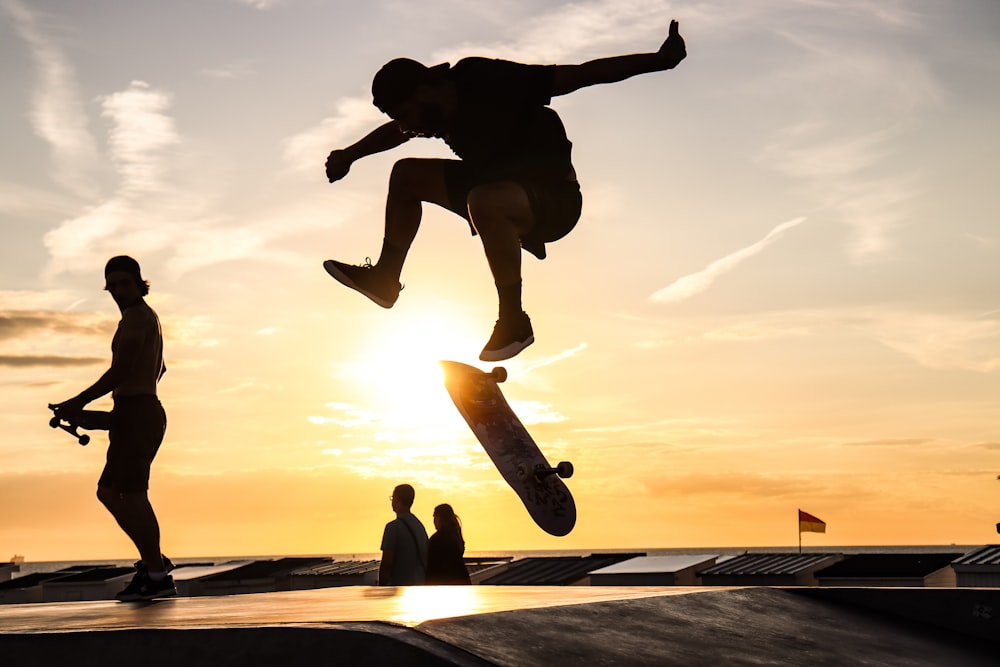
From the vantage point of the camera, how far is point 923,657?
180 inches

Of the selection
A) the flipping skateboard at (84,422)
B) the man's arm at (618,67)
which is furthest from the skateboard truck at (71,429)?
the man's arm at (618,67)

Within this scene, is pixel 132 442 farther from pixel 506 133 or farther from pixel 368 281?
pixel 506 133

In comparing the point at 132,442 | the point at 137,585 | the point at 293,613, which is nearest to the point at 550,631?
the point at 293,613

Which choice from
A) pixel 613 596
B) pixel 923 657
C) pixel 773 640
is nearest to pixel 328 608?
pixel 613 596

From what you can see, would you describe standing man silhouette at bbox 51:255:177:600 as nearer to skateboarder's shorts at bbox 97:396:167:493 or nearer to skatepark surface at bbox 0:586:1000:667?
skateboarder's shorts at bbox 97:396:167:493

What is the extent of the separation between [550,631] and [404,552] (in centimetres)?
563

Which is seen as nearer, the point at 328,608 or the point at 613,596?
the point at 328,608

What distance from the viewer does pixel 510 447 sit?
7.93 m

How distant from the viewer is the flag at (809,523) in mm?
40906

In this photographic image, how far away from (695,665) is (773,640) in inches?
33.2

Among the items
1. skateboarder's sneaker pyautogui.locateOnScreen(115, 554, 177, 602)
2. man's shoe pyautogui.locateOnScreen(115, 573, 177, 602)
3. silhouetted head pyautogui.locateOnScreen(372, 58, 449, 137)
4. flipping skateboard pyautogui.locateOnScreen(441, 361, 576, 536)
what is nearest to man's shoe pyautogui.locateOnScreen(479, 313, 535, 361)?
flipping skateboard pyautogui.locateOnScreen(441, 361, 576, 536)

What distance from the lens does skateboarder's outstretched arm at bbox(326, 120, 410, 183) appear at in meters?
7.12

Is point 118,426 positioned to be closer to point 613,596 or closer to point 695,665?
point 613,596

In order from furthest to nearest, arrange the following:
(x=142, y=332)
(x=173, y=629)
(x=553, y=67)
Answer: (x=142, y=332) < (x=553, y=67) < (x=173, y=629)
